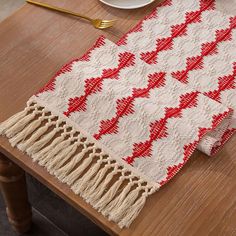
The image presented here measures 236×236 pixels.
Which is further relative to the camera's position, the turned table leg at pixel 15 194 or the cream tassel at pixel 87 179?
the turned table leg at pixel 15 194

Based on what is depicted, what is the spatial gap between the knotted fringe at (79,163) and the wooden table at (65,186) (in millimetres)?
14

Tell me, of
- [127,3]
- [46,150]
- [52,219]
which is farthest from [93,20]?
[52,219]

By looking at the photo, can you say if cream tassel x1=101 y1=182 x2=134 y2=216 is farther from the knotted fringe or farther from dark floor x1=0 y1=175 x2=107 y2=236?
dark floor x1=0 y1=175 x2=107 y2=236

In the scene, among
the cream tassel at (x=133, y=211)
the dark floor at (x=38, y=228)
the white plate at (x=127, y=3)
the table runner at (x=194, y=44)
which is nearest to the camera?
the cream tassel at (x=133, y=211)

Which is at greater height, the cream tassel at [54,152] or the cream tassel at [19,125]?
the cream tassel at [19,125]

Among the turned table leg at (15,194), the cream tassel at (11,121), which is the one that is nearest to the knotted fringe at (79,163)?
the cream tassel at (11,121)

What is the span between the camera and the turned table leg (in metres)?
1.17

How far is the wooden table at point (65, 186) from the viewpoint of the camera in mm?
892

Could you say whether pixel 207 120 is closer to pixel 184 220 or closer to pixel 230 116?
pixel 230 116

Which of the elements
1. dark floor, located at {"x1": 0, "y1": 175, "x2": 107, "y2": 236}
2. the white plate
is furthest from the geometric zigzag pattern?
dark floor, located at {"x1": 0, "y1": 175, "x2": 107, "y2": 236}

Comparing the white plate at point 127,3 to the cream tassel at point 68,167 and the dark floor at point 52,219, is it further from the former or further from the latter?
the dark floor at point 52,219

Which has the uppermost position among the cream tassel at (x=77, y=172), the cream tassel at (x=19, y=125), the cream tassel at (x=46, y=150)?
the cream tassel at (x=19, y=125)

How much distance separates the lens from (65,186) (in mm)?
922

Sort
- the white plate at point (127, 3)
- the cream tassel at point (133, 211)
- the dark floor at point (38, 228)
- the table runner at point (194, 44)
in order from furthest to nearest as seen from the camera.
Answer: the dark floor at point (38, 228) → the white plate at point (127, 3) → the table runner at point (194, 44) → the cream tassel at point (133, 211)
